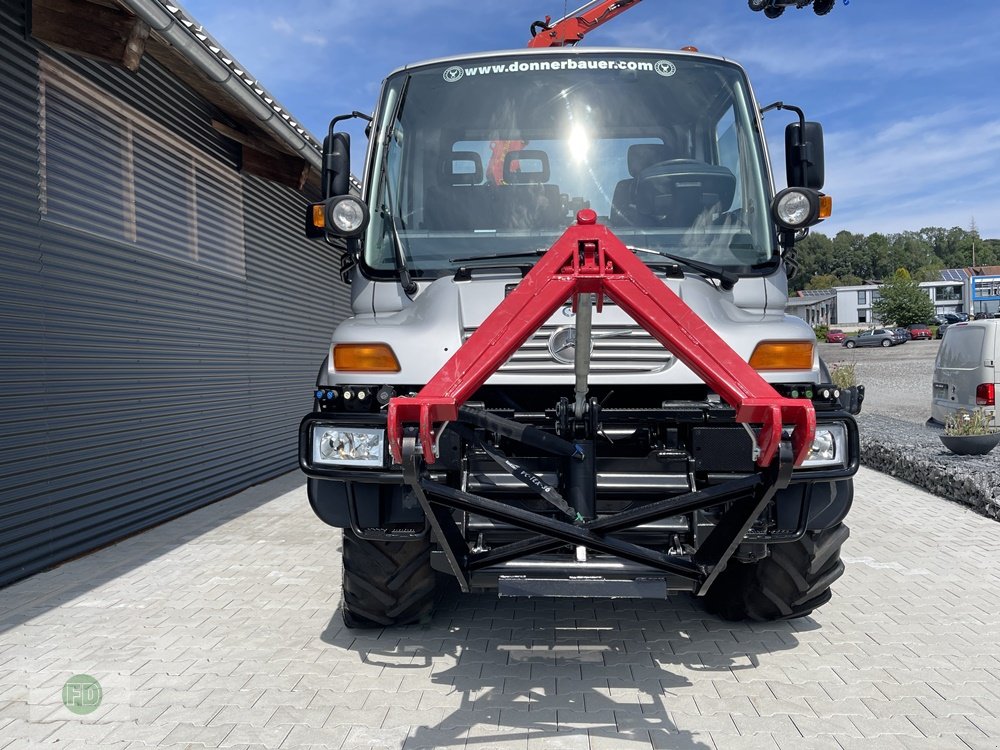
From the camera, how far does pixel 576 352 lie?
2.78m

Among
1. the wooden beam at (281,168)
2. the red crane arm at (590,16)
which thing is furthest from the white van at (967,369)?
the wooden beam at (281,168)

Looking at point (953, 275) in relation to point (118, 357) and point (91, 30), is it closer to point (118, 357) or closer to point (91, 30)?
point (118, 357)

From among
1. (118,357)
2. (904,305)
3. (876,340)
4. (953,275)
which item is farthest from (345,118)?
(953,275)

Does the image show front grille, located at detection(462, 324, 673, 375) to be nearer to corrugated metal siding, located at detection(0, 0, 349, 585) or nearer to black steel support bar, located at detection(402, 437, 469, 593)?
black steel support bar, located at detection(402, 437, 469, 593)

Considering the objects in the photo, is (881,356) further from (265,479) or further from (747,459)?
(747,459)

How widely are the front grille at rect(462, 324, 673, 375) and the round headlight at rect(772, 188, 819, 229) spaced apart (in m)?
1.00

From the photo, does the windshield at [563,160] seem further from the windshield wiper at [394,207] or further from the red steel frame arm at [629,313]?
the red steel frame arm at [629,313]

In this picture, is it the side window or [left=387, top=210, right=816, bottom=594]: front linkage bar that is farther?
the side window

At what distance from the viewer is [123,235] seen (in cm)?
661

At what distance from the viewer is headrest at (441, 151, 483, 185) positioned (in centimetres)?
418

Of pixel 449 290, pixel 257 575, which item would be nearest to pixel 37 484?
pixel 257 575

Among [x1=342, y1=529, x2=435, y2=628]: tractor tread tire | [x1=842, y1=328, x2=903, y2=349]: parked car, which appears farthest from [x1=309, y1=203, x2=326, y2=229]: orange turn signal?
[x1=842, y1=328, x2=903, y2=349]: parked car

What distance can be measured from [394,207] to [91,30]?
3199mm

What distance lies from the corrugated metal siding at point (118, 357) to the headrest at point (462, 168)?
9.69 feet
